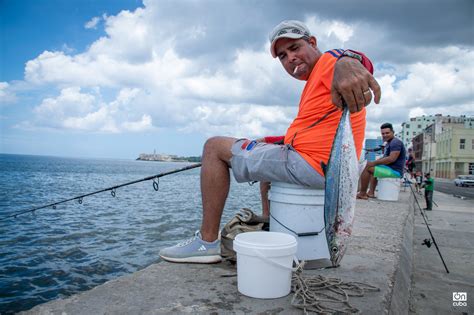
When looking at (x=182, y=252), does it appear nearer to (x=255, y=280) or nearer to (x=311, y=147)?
(x=255, y=280)

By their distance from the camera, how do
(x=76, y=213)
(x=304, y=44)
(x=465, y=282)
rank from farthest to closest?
(x=76, y=213)
(x=465, y=282)
(x=304, y=44)

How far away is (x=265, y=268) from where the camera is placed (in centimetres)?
205

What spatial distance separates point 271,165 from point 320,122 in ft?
1.50

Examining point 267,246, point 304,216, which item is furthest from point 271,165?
point 267,246

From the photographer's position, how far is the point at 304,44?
2.71 metres

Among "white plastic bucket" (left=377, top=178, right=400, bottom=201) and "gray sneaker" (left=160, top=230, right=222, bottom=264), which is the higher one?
"white plastic bucket" (left=377, top=178, right=400, bottom=201)

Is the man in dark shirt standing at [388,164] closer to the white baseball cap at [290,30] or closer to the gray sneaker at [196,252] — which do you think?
the white baseball cap at [290,30]

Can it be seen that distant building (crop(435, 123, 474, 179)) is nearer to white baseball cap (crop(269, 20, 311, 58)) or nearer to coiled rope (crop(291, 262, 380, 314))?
white baseball cap (crop(269, 20, 311, 58))

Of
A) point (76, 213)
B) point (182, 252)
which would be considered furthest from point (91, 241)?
point (182, 252)

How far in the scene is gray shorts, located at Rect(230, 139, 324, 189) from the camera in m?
2.48

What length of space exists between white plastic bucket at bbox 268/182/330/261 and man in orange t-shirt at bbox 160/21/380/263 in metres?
0.09

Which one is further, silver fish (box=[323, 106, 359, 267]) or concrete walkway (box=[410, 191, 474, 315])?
concrete walkway (box=[410, 191, 474, 315])

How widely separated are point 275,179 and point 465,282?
101 inches

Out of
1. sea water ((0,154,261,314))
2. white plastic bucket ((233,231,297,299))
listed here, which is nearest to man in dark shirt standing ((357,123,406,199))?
sea water ((0,154,261,314))
